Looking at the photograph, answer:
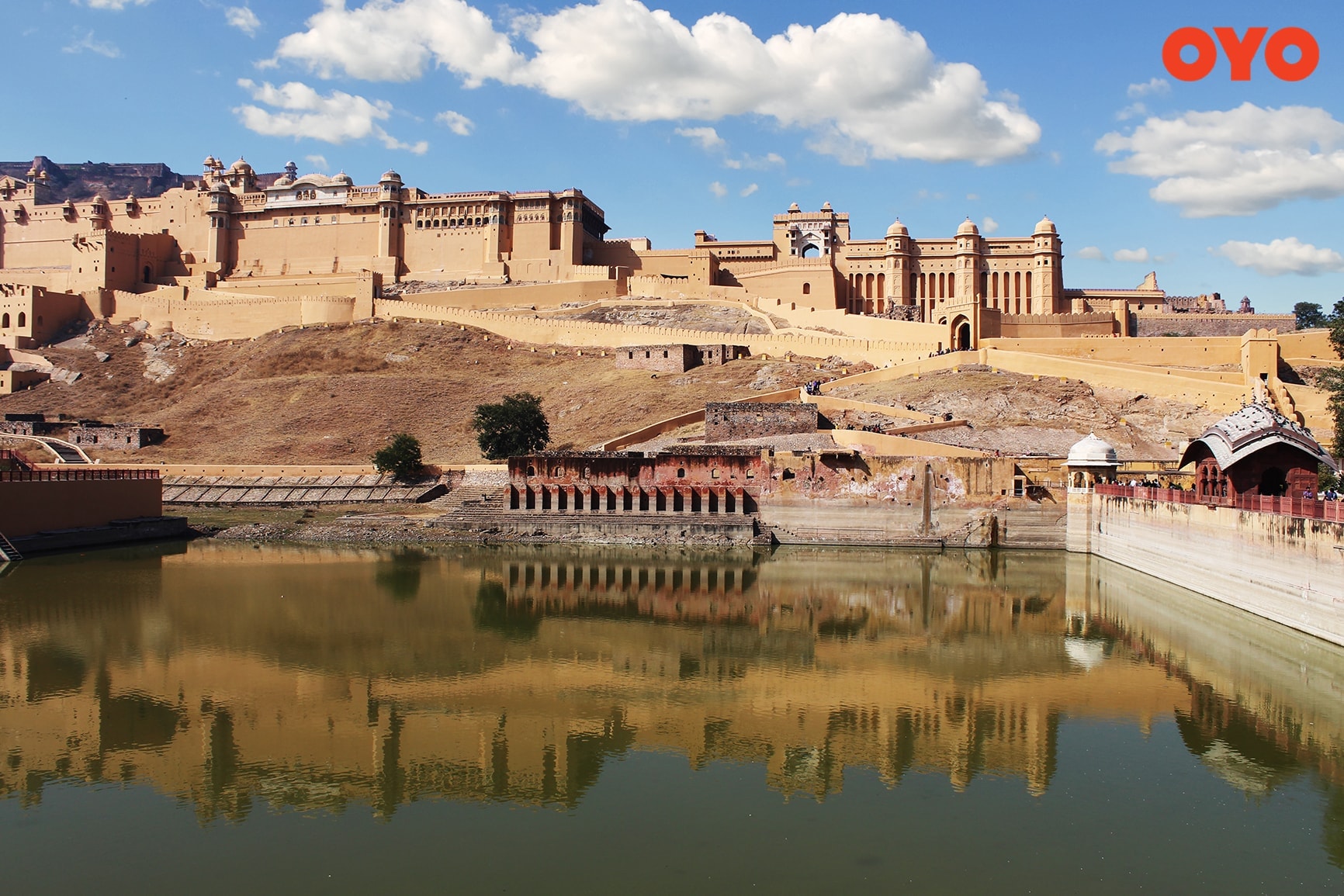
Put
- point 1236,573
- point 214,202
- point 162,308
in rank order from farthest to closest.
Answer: point 214,202 → point 162,308 → point 1236,573

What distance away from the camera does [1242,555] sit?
64.3ft

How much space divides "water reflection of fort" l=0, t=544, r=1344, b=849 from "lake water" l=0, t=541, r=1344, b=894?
2.8 inches

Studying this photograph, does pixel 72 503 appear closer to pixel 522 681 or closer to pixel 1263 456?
pixel 522 681

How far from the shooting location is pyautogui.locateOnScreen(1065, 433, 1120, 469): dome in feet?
98.2

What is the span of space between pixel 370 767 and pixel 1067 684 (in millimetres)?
10300

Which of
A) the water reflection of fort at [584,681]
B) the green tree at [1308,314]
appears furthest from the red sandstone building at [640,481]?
the green tree at [1308,314]

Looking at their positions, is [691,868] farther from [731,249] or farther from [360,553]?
[731,249]

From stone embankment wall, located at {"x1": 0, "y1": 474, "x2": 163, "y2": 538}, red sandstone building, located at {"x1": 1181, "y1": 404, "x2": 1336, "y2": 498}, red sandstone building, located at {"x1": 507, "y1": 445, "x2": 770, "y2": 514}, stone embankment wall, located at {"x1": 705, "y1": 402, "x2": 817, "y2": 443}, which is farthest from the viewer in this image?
stone embankment wall, located at {"x1": 705, "y1": 402, "x2": 817, "y2": 443}

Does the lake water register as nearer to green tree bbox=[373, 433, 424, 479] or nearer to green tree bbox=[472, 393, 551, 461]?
green tree bbox=[373, 433, 424, 479]

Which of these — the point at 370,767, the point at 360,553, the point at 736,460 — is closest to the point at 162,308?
the point at 360,553

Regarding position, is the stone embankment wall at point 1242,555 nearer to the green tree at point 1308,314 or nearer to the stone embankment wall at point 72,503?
the stone embankment wall at point 72,503

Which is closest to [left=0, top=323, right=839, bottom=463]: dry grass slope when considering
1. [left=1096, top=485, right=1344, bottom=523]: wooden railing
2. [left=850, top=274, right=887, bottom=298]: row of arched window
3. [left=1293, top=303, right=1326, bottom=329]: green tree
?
[left=850, top=274, right=887, bottom=298]: row of arched window

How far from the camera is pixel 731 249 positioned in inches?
2509

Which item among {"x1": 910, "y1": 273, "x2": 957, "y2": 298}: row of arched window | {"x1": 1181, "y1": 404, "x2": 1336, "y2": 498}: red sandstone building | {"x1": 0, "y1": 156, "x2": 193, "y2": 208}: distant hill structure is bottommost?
{"x1": 1181, "y1": 404, "x2": 1336, "y2": 498}: red sandstone building
